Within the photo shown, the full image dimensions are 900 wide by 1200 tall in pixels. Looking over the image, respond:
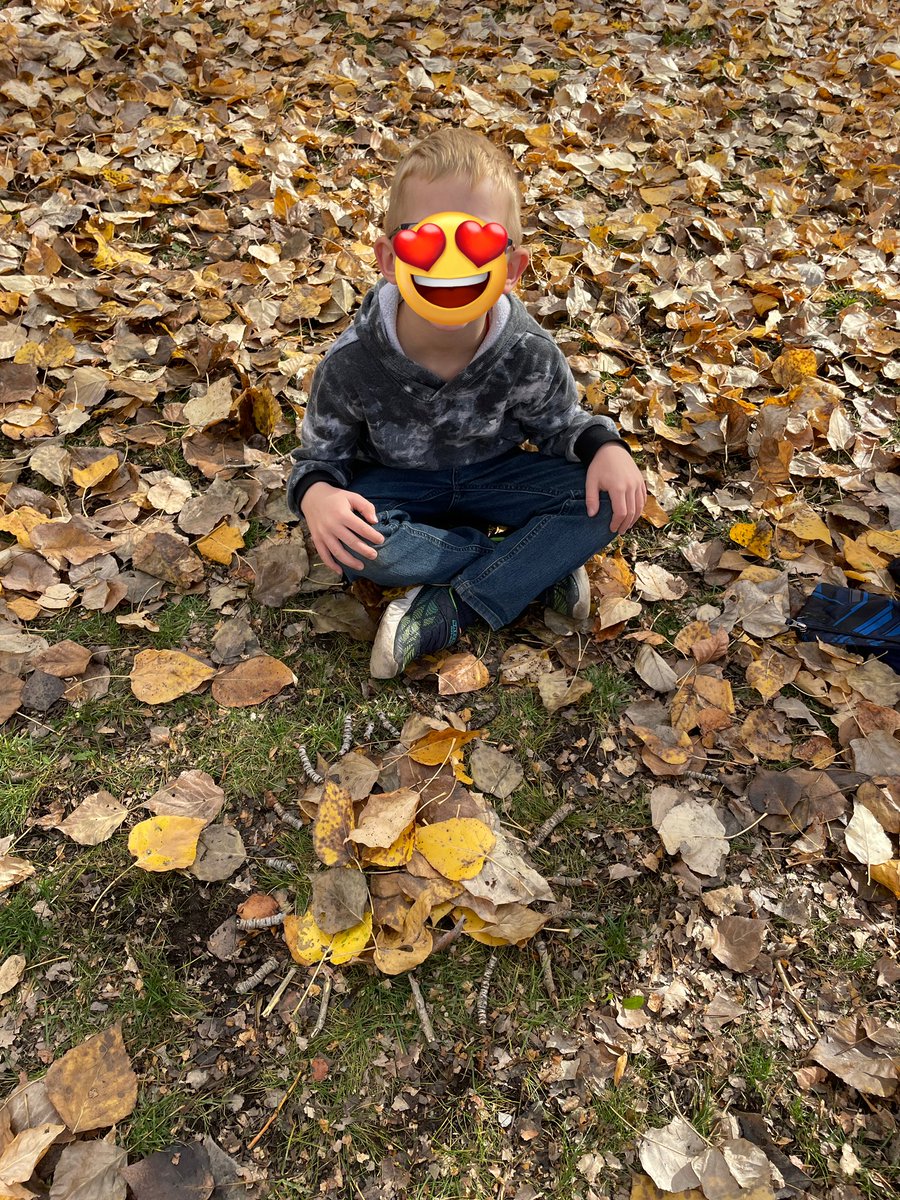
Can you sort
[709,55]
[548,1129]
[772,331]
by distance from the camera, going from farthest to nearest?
[709,55]
[772,331]
[548,1129]

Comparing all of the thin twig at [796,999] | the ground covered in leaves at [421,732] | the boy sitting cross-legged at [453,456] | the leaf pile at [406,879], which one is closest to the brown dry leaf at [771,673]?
the ground covered in leaves at [421,732]

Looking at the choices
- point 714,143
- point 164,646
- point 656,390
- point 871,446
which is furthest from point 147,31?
point 871,446

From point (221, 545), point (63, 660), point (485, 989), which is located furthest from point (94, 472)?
point (485, 989)

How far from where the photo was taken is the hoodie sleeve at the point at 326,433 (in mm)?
1659

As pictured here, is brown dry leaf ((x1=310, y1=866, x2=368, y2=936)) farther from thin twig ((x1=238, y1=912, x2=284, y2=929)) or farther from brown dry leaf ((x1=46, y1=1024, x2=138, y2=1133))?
brown dry leaf ((x1=46, y1=1024, x2=138, y2=1133))

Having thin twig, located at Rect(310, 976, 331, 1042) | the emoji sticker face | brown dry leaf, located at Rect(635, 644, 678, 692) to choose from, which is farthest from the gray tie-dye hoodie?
thin twig, located at Rect(310, 976, 331, 1042)

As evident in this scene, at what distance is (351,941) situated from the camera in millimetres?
1365

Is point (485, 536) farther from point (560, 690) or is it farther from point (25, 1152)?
point (25, 1152)

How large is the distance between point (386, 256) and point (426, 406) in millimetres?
318

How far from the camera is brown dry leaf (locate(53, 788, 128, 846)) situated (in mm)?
1472

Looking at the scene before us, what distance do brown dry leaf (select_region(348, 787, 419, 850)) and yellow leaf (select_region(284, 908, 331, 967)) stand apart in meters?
0.16

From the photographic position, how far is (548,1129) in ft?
4.06

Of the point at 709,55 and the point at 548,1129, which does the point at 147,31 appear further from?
the point at 548,1129

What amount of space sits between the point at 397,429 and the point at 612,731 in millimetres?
780
